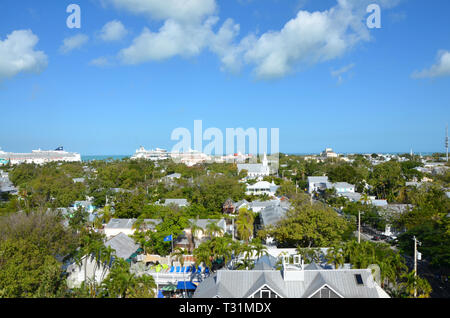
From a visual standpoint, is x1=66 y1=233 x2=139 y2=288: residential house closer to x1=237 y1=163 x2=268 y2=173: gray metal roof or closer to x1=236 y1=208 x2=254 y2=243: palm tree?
x1=236 y1=208 x2=254 y2=243: palm tree

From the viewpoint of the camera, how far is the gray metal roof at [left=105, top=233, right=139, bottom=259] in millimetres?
17453

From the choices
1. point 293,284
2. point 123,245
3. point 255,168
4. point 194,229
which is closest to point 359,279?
point 293,284

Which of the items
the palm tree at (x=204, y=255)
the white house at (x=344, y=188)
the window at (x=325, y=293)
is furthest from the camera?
the white house at (x=344, y=188)

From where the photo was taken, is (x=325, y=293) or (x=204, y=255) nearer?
(x=325, y=293)

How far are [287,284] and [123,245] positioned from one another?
37.0 ft

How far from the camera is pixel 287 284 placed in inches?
424

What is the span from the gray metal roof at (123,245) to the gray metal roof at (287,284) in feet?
26.3

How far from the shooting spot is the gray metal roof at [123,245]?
17.5 metres

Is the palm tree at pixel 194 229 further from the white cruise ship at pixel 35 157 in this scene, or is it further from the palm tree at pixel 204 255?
the white cruise ship at pixel 35 157

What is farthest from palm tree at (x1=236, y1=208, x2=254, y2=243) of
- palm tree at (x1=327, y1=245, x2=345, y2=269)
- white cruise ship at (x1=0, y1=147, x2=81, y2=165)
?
white cruise ship at (x1=0, y1=147, x2=81, y2=165)

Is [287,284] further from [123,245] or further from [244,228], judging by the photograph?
[123,245]

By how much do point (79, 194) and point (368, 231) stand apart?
3019 cm

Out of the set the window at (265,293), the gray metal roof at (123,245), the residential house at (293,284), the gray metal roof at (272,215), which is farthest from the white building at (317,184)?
the window at (265,293)
